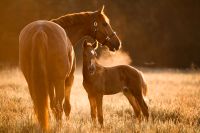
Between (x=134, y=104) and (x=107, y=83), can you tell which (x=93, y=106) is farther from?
(x=134, y=104)

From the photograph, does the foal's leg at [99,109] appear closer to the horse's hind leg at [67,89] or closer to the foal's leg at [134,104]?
the horse's hind leg at [67,89]

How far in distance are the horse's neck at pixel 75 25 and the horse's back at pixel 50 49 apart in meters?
1.69

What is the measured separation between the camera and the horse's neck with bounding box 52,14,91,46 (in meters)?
9.71

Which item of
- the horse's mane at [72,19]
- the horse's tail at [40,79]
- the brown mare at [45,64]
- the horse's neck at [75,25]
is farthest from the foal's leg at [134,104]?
the horse's tail at [40,79]

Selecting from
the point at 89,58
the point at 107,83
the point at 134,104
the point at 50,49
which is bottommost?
the point at 134,104

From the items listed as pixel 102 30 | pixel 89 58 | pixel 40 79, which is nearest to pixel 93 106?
pixel 89 58

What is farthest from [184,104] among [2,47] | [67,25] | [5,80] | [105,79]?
[2,47]

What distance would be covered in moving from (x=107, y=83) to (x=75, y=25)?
1327 mm

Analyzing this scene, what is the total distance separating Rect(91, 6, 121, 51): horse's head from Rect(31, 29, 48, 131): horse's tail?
2643 mm

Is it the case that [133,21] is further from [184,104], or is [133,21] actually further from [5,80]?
[184,104]

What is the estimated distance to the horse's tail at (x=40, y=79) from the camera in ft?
23.5

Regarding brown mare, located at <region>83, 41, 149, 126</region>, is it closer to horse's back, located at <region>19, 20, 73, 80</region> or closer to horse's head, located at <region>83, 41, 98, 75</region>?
horse's head, located at <region>83, 41, 98, 75</region>

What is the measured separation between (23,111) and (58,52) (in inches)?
105

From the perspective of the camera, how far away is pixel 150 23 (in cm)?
4150
